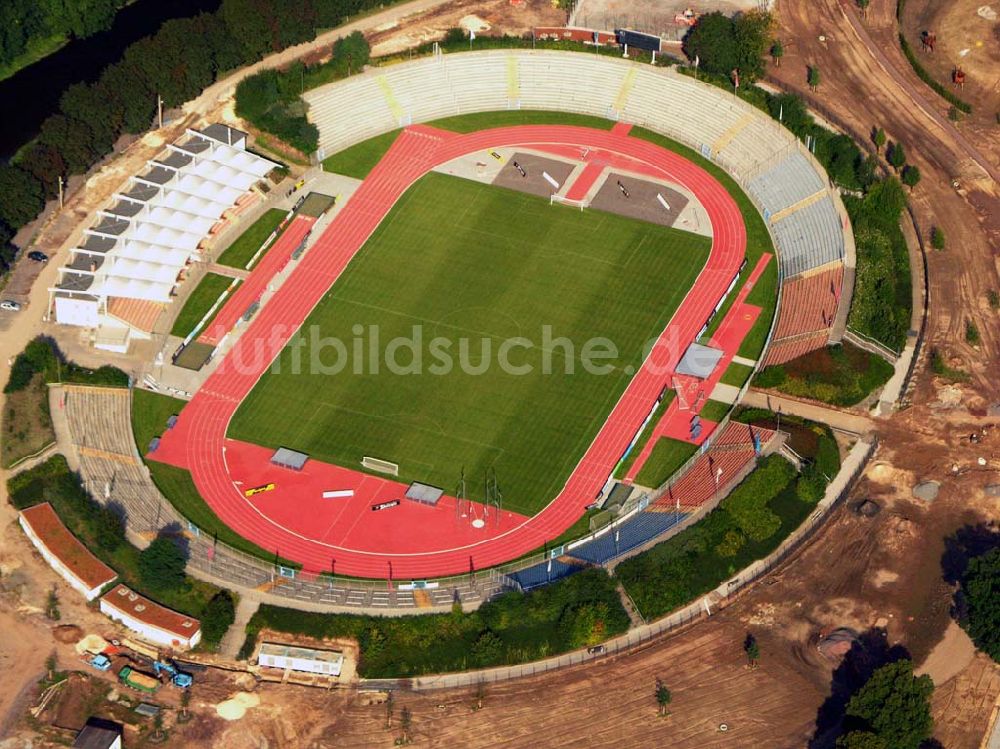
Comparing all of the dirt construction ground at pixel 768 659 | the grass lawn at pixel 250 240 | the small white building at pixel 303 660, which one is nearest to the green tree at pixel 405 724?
the dirt construction ground at pixel 768 659

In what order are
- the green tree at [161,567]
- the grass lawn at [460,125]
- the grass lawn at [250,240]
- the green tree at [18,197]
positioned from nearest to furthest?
the green tree at [161,567] < the green tree at [18,197] < the grass lawn at [250,240] < the grass lawn at [460,125]

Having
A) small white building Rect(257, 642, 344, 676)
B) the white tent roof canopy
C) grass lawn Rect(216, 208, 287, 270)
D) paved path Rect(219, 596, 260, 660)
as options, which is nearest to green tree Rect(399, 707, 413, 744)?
small white building Rect(257, 642, 344, 676)

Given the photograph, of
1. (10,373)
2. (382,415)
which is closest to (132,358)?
(10,373)

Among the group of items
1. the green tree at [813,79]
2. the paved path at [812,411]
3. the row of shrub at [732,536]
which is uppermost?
the green tree at [813,79]

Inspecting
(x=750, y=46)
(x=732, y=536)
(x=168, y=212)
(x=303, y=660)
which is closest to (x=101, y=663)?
(x=303, y=660)

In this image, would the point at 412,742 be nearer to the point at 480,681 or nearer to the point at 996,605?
the point at 480,681

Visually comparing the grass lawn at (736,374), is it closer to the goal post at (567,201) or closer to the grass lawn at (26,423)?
the goal post at (567,201)
